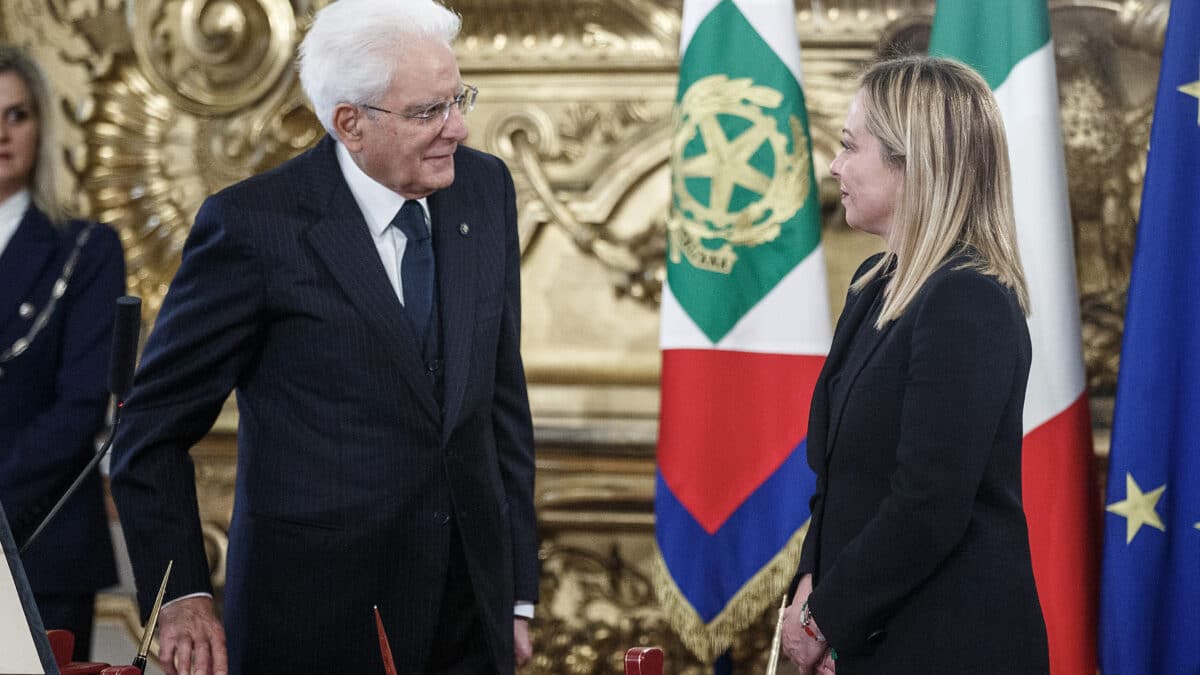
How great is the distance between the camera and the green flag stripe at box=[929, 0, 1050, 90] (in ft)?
8.59

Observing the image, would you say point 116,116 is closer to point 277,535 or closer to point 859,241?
point 859,241

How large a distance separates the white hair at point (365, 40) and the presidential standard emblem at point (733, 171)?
3.42 feet

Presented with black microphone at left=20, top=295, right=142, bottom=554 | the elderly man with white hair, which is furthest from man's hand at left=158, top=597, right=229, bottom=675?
black microphone at left=20, top=295, right=142, bottom=554

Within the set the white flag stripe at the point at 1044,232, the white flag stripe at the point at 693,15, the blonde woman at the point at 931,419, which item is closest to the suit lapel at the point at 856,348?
the blonde woman at the point at 931,419

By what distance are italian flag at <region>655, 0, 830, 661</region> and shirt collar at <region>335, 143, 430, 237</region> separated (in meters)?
1.06

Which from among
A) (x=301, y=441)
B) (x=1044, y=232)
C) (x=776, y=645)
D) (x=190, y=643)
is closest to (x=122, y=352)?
(x=301, y=441)

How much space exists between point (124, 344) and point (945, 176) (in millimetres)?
989

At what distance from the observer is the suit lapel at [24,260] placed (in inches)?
90.5

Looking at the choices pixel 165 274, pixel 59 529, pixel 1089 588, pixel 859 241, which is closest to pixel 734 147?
pixel 859 241

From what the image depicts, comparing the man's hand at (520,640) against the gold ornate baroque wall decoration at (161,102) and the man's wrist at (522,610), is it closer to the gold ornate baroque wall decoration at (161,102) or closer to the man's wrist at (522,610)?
the man's wrist at (522,610)

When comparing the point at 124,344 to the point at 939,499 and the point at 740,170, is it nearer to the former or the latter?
the point at 939,499

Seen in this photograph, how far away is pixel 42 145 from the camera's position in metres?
2.40

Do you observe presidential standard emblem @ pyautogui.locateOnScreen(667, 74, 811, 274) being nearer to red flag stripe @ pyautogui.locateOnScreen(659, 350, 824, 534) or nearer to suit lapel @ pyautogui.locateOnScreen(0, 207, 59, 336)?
red flag stripe @ pyautogui.locateOnScreen(659, 350, 824, 534)

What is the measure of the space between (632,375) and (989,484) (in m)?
1.94
